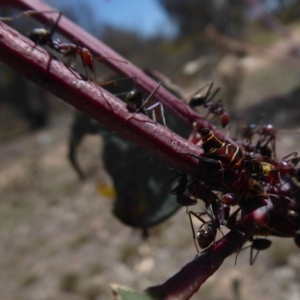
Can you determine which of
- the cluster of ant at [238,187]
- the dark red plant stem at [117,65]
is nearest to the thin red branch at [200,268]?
the cluster of ant at [238,187]

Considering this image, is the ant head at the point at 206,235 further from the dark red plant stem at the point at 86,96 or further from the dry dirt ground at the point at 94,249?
the dry dirt ground at the point at 94,249

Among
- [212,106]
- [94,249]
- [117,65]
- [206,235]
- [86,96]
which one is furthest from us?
[94,249]

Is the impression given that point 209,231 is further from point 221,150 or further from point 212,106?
point 212,106

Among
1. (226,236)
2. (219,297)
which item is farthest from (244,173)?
(219,297)

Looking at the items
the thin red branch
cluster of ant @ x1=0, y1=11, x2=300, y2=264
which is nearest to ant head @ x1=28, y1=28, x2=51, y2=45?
cluster of ant @ x1=0, y1=11, x2=300, y2=264

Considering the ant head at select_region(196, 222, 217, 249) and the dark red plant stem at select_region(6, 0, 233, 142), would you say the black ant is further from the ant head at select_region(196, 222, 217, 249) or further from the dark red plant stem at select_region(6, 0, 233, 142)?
the dark red plant stem at select_region(6, 0, 233, 142)

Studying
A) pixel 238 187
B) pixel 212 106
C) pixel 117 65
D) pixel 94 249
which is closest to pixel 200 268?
pixel 238 187

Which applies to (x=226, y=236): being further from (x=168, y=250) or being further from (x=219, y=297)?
(x=168, y=250)
